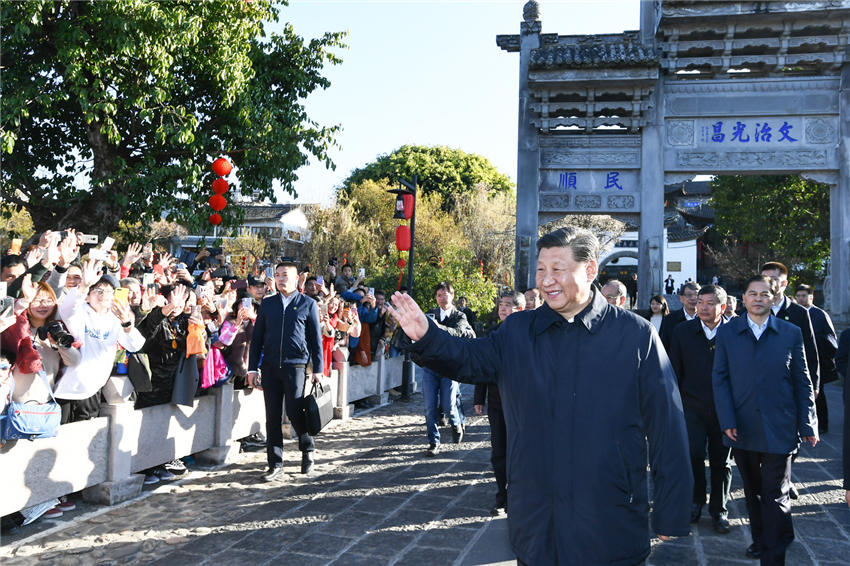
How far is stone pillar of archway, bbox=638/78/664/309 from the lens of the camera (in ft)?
42.1

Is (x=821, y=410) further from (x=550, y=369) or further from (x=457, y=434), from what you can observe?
(x=550, y=369)

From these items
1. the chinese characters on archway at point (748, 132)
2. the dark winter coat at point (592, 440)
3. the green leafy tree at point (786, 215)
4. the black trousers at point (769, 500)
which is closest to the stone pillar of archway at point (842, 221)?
the chinese characters on archway at point (748, 132)

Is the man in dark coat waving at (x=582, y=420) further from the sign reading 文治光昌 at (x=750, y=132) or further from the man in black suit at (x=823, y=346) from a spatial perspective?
the sign reading 文治光昌 at (x=750, y=132)

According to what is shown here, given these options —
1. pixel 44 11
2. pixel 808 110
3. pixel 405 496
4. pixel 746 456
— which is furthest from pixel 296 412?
pixel 808 110

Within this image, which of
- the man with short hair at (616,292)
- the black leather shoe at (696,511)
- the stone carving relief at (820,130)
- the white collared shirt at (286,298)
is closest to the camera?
the black leather shoe at (696,511)

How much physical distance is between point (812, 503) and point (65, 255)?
24.2 feet

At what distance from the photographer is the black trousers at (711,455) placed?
504cm

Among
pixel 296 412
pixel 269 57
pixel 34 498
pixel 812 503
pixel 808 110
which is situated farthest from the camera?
pixel 269 57

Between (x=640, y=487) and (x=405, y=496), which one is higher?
(x=640, y=487)

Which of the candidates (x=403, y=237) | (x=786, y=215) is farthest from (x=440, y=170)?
(x=403, y=237)

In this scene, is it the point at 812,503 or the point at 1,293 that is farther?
the point at 812,503

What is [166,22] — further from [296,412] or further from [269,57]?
[296,412]

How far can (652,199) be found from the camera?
507 inches

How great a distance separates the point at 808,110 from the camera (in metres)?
12.6
